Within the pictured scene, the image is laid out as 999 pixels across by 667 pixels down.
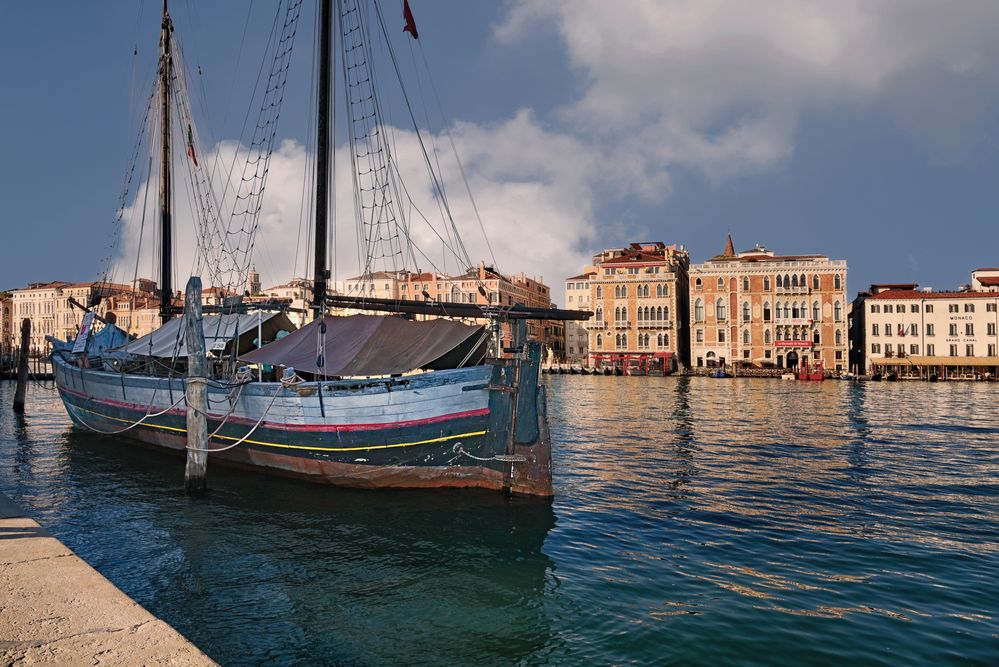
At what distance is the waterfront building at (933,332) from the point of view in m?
79.4

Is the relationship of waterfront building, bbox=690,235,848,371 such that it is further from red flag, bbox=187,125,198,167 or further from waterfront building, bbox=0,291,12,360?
waterfront building, bbox=0,291,12,360

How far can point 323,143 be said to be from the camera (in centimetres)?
1822

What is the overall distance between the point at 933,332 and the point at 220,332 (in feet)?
284

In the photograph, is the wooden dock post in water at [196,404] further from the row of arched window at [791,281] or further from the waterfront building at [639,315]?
the row of arched window at [791,281]

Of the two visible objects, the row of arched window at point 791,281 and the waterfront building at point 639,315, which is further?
the waterfront building at point 639,315

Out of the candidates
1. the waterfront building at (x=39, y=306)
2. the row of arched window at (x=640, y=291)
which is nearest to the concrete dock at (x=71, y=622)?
the row of arched window at (x=640, y=291)

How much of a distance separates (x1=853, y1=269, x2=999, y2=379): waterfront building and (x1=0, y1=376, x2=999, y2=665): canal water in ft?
230

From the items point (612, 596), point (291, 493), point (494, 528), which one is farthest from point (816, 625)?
point (291, 493)

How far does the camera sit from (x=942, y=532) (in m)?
11.7

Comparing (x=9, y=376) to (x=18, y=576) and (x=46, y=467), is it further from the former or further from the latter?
(x=18, y=576)

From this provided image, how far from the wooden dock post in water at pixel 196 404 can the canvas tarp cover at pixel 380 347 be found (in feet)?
6.69

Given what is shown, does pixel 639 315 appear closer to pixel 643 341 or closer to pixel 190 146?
pixel 643 341

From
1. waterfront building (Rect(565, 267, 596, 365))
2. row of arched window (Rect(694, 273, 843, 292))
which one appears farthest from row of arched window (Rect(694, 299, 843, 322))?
waterfront building (Rect(565, 267, 596, 365))

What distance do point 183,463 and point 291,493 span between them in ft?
20.7
